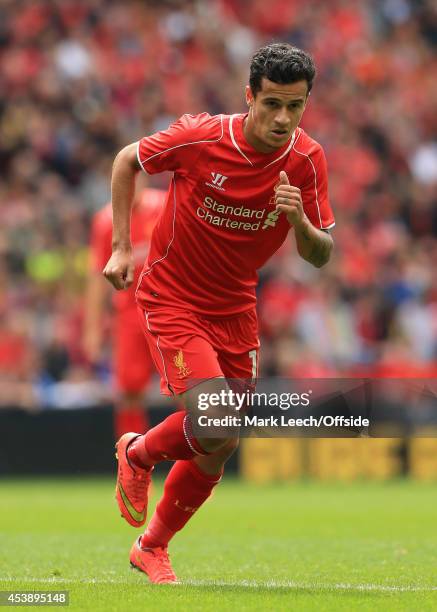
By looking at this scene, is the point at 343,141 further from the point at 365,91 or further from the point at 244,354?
the point at 244,354

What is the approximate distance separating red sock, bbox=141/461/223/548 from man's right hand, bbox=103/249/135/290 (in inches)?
36.6

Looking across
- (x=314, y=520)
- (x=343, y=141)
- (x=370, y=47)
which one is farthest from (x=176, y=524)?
(x=370, y=47)

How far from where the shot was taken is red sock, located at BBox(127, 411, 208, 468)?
5734 mm

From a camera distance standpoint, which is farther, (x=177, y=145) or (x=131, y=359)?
(x=131, y=359)

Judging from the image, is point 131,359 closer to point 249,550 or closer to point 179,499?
point 249,550

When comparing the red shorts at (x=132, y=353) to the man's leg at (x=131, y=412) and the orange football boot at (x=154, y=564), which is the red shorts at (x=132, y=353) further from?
the orange football boot at (x=154, y=564)

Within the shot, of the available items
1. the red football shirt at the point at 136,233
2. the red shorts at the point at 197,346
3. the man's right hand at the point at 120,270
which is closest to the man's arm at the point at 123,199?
the man's right hand at the point at 120,270

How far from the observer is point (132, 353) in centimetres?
1059

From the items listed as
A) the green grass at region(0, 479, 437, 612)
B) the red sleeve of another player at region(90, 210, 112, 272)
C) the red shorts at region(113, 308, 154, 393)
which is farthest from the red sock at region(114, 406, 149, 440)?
the red sleeve of another player at region(90, 210, 112, 272)

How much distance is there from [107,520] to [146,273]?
13.1 ft

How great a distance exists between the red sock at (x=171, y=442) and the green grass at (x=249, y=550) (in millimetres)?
577

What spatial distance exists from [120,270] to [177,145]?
65 cm

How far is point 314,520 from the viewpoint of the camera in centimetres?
969

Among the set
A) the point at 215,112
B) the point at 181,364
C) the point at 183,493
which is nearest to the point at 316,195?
the point at 181,364
